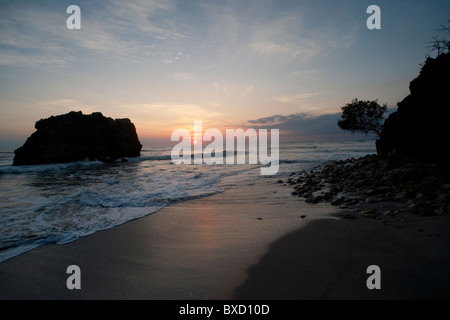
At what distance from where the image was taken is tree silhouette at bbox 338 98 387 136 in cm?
1859

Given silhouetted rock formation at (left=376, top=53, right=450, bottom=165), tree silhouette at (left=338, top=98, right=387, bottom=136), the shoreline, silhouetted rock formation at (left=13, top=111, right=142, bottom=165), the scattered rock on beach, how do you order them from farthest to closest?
silhouetted rock formation at (left=13, top=111, right=142, bottom=165)
tree silhouette at (left=338, top=98, right=387, bottom=136)
silhouetted rock formation at (left=376, top=53, right=450, bottom=165)
the scattered rock on beach
the shoreline

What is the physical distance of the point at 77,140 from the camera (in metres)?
38.9

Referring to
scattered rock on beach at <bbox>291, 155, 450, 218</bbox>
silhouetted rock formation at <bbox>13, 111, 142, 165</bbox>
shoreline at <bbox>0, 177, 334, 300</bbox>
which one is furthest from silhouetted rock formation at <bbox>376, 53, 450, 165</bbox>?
silhouetted rock formation at <bbox>13, 111, 142, 165</bbox>

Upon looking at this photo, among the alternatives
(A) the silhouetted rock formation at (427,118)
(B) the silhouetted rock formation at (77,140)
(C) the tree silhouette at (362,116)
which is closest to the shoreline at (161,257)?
(A) the silhouetted rock formation at (427,118)

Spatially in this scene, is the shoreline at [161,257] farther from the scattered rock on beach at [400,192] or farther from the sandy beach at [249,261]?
the scattered rock on beach at [400,192]

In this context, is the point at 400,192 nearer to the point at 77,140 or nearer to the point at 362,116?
the point at 362,116

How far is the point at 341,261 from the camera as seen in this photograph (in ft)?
10.3

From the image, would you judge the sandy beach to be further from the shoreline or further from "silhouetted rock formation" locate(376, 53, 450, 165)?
"silhouetted rock formation" locate(376, 53, 450, 165)

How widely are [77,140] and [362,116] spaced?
43.7m

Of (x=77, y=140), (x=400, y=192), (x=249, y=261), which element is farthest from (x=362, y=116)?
(x=77, y=140)

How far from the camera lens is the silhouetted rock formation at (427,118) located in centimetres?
815

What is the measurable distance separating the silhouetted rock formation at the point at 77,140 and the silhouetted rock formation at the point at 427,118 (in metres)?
41.7

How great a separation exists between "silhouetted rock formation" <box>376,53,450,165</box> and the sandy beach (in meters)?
5.89

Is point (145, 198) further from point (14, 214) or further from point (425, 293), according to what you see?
point (425, 293)
